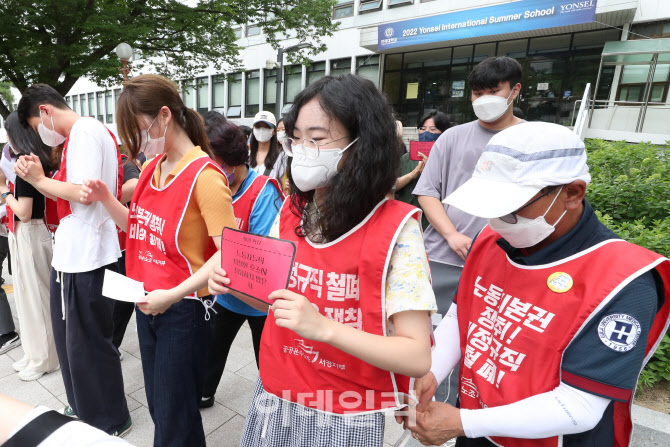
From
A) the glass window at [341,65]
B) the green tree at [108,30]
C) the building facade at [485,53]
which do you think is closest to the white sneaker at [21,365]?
the building facade at [485,53]

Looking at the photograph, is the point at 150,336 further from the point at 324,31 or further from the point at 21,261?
the point at 324,31

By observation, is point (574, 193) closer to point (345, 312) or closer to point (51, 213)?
point (345, 312)

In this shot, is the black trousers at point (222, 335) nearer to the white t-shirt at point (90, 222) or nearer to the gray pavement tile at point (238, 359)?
the gray pavement tile at point (238, 359)

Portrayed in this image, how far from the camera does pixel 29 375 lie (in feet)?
10.4

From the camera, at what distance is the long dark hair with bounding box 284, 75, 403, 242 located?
112 cm

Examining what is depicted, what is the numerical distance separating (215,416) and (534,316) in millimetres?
2469

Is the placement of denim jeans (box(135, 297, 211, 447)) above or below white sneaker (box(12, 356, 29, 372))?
above

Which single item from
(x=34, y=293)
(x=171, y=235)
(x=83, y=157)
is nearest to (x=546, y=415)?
(x=171, y=235)

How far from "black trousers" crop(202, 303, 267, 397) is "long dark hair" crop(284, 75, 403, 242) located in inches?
63.9

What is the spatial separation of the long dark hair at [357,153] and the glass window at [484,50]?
49.6ft

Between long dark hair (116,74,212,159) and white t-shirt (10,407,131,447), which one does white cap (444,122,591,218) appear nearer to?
white t-shirt (10,407,131,447)

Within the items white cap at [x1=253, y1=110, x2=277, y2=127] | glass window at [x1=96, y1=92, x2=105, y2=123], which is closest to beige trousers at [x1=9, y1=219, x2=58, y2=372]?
white cap at [x1=253, y1=110, x2=277, y2=127]

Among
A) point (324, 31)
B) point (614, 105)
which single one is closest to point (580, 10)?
point (614, 105)

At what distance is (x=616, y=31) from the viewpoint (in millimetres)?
12086
